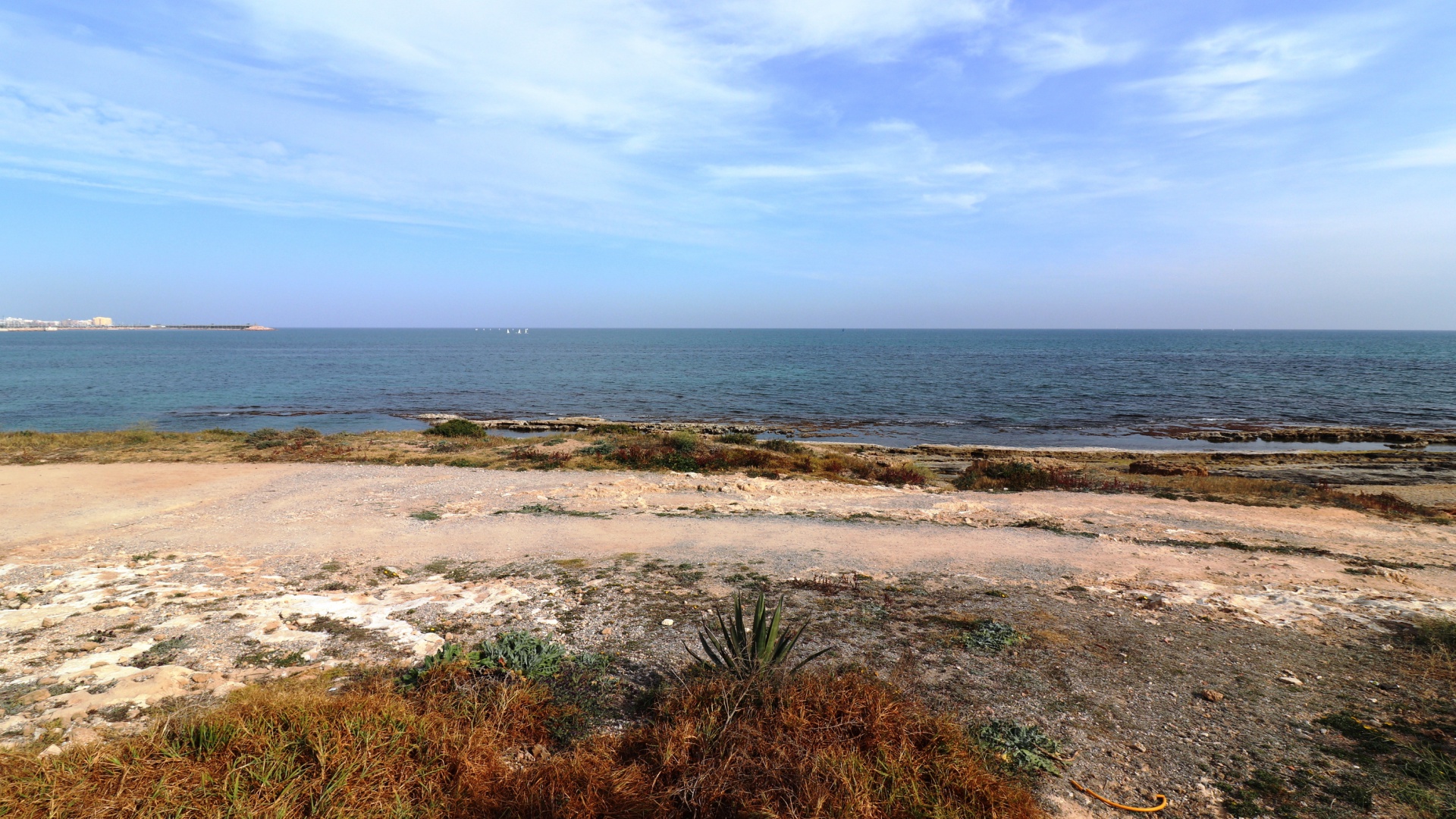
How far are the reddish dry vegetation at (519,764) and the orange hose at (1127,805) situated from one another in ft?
1.86

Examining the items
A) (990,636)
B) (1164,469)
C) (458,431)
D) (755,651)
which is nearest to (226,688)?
(755,651)

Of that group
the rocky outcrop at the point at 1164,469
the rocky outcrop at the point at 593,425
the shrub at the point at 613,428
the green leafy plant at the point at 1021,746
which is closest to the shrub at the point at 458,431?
the shrub at the point at 613,428

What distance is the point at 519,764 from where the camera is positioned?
184 inches

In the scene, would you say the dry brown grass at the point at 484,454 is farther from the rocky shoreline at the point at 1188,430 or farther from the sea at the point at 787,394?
the sea at the point at 787,394

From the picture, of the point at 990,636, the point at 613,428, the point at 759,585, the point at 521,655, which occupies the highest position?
the point at 521,655

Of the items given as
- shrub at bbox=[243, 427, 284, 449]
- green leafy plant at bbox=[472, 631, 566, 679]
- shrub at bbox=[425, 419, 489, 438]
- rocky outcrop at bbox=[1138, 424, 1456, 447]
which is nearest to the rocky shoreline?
rocky outcrop at bbox=[1138, 424, 1456, 447]

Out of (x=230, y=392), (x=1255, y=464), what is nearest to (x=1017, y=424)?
(x=1255, y=464)

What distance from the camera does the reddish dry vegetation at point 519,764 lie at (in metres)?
3.85

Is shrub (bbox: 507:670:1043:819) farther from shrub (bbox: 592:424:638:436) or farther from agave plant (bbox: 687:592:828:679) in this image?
shrub (bbox: 592:424:638:436)

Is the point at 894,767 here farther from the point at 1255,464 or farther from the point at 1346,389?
the point at 1346,389

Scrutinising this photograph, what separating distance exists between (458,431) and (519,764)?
2455 cm

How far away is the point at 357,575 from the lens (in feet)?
29.6

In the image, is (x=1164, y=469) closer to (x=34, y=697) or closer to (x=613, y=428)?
(x=613, y=428)

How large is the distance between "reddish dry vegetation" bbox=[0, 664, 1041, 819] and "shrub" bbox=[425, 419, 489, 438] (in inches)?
889
